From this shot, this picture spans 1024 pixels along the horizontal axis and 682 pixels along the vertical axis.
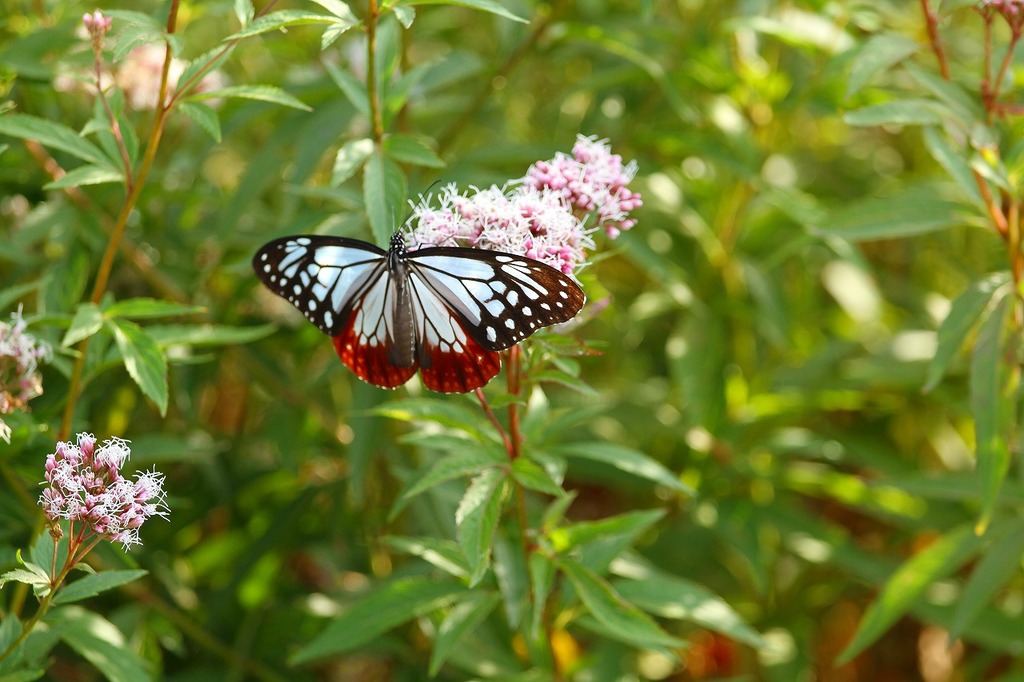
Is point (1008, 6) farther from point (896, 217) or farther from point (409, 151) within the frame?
point (409, 151)

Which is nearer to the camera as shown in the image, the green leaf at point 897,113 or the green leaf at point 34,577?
the green leaf at point 34,577

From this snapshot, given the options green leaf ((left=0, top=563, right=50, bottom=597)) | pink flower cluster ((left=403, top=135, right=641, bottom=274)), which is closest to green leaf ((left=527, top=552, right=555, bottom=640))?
pink flower cluster ((left=403, top=135, right=641, bottom=274))

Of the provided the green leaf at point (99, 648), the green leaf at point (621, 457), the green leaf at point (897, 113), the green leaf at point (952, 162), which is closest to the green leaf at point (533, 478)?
the green leaf at point (621, 457)

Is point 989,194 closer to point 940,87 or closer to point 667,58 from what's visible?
point 940,87

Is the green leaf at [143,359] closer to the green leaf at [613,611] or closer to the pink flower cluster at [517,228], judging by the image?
the pink flower cluster at [517,228]

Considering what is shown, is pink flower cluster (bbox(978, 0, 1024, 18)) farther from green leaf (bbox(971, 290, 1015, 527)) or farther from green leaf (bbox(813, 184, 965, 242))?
green leaf (bbox(971, 290, 1015, 527))

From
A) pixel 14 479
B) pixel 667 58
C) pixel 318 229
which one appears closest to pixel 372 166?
pixel 318 229

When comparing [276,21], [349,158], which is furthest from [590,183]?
[276,21]
